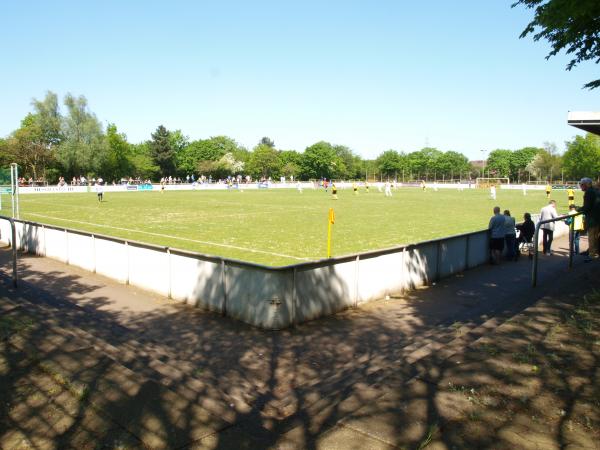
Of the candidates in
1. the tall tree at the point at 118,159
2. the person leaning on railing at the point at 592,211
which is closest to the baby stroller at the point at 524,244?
the person leaning on railing at the point at 592,211

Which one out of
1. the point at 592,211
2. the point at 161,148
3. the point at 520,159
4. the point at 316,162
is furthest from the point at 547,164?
the point at 592,211

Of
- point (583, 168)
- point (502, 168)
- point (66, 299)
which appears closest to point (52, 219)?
point (66, 299)

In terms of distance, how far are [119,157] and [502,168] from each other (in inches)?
4896

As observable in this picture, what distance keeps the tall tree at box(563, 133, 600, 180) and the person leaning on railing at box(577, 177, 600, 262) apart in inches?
3987

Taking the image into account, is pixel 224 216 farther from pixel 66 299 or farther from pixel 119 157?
pixel 119 157

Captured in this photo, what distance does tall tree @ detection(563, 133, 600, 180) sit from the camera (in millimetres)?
100375

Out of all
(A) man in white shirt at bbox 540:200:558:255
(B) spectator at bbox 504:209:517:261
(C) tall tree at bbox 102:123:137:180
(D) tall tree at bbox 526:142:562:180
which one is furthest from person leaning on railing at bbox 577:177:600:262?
(D) tall tree at bbox 526:142:562:180

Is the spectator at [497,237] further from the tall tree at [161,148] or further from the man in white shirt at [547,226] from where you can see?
the tall tree at [161,148]

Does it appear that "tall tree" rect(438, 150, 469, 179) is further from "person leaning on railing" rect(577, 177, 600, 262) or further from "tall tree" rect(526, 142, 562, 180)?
"person leaning on railing" rect(577, 177, 600, 262)

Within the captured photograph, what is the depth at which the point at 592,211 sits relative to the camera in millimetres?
9758

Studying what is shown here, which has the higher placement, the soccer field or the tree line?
the tree line

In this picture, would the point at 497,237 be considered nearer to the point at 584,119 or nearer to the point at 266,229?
the point at 584,119

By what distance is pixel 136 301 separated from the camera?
389 inches

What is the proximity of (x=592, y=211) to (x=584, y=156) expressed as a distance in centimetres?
10760
